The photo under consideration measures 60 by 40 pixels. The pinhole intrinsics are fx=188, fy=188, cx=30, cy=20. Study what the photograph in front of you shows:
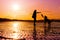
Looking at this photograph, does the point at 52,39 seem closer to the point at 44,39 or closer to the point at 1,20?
the point at 44,39

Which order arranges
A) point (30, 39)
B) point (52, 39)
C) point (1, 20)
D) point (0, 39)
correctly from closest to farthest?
point (0, 39)
point (30, 39)
point (52, 39)
point (1, 20)

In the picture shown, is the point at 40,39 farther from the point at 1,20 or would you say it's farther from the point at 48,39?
the point at 1,20

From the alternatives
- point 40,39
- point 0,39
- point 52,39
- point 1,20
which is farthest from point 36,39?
point 1,20

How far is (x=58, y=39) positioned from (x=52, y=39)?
533 millimetres

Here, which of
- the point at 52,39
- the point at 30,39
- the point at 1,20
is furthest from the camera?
the point at 1,20

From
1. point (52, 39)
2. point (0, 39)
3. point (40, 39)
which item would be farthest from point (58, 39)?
point (0, 39)

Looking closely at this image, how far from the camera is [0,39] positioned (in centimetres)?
1268

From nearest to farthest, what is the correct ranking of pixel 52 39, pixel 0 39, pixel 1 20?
pixel 0 39
pixel 52 39
pixel 1 20

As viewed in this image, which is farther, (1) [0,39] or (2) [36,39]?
(2) [36,39]

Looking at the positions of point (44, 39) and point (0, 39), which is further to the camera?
point (44, 39)

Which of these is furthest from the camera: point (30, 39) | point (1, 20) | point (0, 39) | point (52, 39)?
point (1, 20)

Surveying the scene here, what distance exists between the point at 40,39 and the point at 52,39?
1233mm

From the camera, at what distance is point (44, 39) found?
602 inches

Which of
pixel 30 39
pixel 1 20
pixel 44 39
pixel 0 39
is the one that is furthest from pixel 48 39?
pixel 1 20
